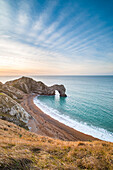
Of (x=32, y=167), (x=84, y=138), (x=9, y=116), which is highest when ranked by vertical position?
(x=32, y=167)

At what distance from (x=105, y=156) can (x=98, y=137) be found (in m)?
16.1

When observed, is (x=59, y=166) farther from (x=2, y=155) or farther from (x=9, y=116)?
(x=9, y=116)

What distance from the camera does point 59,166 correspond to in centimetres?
452

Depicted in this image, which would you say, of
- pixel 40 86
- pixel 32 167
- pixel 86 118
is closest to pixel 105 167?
pixel 32 167

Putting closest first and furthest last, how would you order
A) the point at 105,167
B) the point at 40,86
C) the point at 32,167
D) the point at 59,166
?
the point at 32,167 → the point at 59,166 → the point at 105,167 → the point at 40,86

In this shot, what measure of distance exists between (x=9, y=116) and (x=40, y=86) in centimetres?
4590

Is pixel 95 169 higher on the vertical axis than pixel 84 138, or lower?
higher

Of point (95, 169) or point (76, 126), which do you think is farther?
point (76, 126)

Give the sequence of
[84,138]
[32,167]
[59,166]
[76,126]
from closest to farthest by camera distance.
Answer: [32,167] < [59,166] < [84,138] < [76,126]

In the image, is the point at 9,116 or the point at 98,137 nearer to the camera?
the point at 9,116

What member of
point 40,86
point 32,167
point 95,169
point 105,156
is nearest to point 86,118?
point 105,156

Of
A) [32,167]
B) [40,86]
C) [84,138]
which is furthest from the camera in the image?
[40,86]

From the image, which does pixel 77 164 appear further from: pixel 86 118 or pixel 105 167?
pixel 86 118

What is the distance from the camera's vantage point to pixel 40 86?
6172 cm
